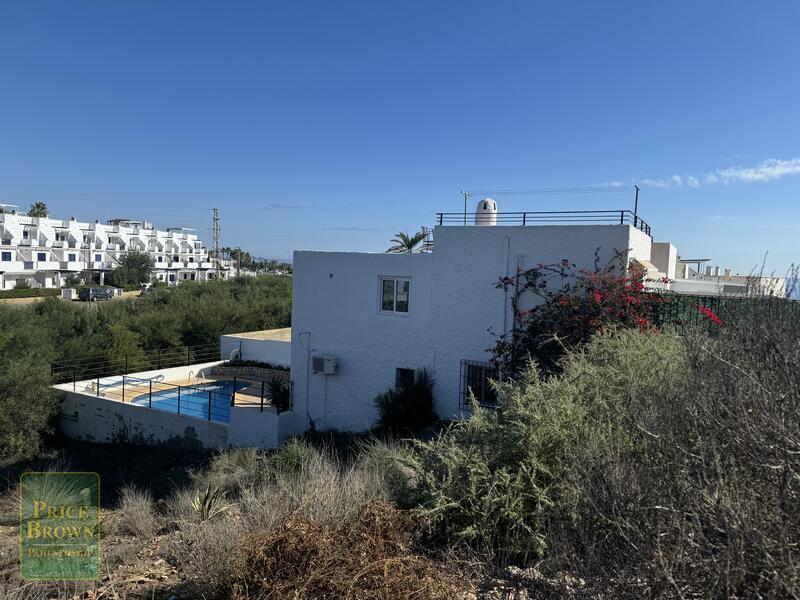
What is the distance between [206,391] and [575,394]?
15.8m

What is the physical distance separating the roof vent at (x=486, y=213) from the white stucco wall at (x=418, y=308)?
3.04ft

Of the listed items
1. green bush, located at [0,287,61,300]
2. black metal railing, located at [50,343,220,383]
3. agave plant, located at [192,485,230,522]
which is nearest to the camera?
agave plant, located at [192,485,230,522]

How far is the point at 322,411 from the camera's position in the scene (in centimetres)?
1490

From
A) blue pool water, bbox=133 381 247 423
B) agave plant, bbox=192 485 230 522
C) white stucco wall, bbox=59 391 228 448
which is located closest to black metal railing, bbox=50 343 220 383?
white stucco wall, bbox=59 391 228 448

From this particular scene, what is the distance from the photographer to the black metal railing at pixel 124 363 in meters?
21.1

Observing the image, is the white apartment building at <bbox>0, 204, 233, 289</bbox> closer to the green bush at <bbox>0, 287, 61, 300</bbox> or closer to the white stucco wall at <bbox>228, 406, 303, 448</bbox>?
the green bush at <bbox>0, 287, 61, 300</bbox>

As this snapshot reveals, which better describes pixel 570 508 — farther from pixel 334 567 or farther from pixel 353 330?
pixel 353 330

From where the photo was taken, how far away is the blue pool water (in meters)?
15.9

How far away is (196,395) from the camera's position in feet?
60.5

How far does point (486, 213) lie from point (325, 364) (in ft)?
19.2

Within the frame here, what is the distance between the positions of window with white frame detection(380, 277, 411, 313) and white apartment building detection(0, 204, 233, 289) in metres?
58.3

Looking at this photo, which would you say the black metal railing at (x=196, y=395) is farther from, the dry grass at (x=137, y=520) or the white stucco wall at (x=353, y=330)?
the dry grass at (x=137, y=520)

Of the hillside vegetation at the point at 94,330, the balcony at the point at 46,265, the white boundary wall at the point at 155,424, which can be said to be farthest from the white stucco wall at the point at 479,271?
the balcony at the point at 46,265

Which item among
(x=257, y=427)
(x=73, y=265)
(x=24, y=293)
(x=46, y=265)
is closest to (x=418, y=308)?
(x=257, y=427)
